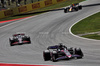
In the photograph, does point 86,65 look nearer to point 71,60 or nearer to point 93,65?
point 93,65

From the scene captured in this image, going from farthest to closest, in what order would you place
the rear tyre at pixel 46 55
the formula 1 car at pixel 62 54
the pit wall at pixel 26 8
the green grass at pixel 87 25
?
the pit wall at pixel 26 8 < the green grass at pixel 87 25 < the rear tyre at pixel 46 55 < the formula 1 car at pixel 62 54

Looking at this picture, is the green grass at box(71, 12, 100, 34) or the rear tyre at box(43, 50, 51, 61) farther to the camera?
the green grass at box(71, 12, 100, 34)

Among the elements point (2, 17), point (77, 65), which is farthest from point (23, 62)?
point (2, 17)

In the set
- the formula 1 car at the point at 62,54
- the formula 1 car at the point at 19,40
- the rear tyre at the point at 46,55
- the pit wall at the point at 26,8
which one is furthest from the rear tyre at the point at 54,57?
the pit wall at the point at 26,8

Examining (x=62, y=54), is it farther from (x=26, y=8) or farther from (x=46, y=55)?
(x=26, y=8)

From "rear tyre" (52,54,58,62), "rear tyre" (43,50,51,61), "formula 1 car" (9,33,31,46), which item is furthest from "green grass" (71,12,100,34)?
"rear tyre" (52,54,58,62)

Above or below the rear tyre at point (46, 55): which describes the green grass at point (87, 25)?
below

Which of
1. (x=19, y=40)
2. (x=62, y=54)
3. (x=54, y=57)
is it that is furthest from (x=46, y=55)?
(x=19, y=40)

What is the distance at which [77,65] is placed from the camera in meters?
11.2

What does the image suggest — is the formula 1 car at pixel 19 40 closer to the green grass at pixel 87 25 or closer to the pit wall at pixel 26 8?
the green grass at pixel 87 25

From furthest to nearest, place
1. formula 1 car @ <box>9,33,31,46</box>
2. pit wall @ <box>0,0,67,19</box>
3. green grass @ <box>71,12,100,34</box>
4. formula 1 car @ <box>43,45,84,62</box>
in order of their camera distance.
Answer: pit wall @ <box>0,0,67,19</box> → green grass @ <box>71,12,100,34</box> → formula 1 car @ <box>9,33,31,46</box> → formula 1 car @ <box>43,45,84,62</box>

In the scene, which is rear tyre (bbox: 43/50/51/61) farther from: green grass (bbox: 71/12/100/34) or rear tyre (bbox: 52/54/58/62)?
green grass (bbox: 71/12/100/34)

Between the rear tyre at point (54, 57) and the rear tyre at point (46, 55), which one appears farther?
the rear tyre at point (46, 55)

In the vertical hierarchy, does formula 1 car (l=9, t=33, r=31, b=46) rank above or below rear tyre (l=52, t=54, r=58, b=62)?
below
